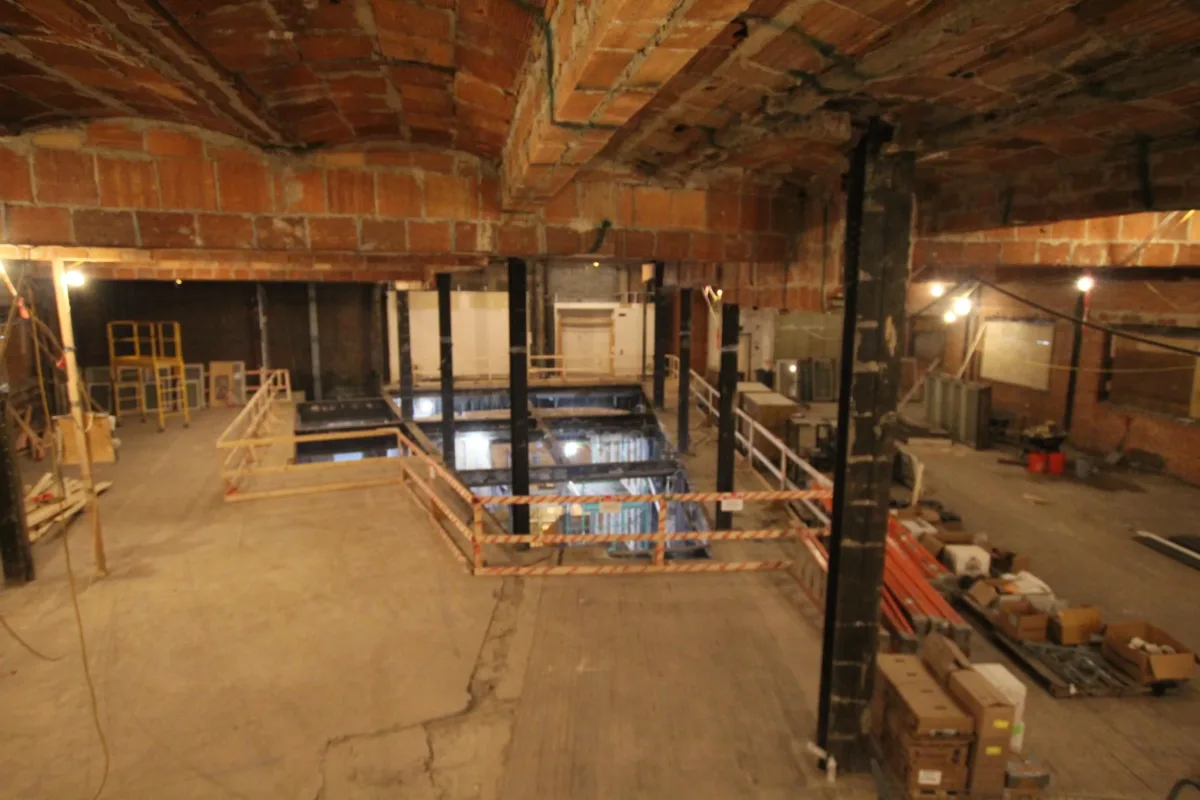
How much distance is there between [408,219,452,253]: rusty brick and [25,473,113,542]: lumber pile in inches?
237

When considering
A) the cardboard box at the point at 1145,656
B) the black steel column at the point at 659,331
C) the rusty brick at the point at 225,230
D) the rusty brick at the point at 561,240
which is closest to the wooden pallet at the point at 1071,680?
the cardboard box at the point at 1145,656

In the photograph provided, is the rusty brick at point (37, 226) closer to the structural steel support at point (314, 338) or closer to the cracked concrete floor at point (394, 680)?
the cracked concrete floor at point (394, 680)

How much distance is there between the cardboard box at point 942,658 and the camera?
432 cm

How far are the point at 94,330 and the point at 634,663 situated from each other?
826 inches

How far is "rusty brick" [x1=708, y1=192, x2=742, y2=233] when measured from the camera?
575cm

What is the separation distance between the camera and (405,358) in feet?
56.9

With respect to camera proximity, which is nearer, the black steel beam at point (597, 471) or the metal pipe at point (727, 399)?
the metal pipe at point (727, 399)

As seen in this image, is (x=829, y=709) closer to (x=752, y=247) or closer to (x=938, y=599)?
(x=938, y=599)

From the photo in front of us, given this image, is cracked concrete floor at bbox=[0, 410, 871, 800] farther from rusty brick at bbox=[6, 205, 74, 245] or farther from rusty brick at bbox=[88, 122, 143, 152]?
rusty brick at bbox=[88, 122, 143, 152]

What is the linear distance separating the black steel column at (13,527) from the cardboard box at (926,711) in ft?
28.1

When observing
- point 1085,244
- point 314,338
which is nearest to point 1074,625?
point 1085,244

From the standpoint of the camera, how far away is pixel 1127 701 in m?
5.20

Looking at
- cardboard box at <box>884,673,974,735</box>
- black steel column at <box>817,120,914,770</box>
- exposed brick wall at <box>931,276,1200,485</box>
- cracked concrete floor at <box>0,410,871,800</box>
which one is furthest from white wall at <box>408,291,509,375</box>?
Answer: cardboard box at <box>884,673,974,735</box>

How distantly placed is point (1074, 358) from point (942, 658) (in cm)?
1327
